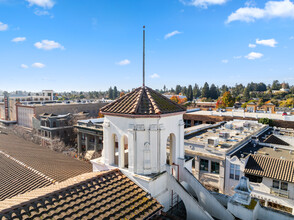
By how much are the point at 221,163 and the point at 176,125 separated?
16733 millimetres

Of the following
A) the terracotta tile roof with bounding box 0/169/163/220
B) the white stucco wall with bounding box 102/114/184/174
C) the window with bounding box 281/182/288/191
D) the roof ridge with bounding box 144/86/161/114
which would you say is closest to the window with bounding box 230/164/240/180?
the window with bounding box 281/182/288/191

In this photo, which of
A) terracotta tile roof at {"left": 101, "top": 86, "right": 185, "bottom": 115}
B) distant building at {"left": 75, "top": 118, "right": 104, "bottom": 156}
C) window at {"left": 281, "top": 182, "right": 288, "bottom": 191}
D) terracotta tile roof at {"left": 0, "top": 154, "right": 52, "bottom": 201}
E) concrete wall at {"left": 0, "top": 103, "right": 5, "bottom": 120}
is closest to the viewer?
terracotta tile roof at {"left": 101, "top": 86, "right": 185, "bottom": 115}

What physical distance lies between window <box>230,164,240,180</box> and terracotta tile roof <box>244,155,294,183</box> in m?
0.95

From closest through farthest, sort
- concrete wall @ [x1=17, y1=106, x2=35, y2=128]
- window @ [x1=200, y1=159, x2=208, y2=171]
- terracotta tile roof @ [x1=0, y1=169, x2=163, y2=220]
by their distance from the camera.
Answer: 1. terracotta tile roof @ [x1=0, y1=169, x2=163, y2=220]
2. window @ [x1=200, y1=159, x2=208, y2=171]
3. concrete wall @ [x1=17, y1=106, x2=35, y2=128]

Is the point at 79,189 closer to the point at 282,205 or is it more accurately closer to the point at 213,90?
the point at 282,205

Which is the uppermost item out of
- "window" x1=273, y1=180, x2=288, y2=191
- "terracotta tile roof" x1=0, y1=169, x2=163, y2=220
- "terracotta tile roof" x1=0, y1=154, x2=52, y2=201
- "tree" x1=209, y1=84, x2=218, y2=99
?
"tree" x1=209, y1=84, x2=218, y2=99

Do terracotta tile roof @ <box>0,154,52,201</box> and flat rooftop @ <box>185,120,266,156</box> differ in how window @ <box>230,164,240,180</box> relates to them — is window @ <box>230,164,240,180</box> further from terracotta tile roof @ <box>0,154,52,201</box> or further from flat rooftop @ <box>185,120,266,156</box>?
terracotta tile roof @ <box>0,154,52,201</box>

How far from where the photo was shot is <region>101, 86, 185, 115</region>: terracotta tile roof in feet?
26.6

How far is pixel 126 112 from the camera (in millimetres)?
8164

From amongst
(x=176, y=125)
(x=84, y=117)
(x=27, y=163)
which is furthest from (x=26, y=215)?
(x=84, y=117)

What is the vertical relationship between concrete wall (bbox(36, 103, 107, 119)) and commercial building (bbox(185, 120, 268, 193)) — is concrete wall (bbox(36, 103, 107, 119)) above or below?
above

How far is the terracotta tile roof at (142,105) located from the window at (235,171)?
16.5 m

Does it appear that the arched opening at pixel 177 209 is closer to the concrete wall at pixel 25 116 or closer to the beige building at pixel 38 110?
the beige building at pixel 38 110

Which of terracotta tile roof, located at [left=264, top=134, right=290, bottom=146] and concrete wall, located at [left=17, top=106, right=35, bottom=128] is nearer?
terracotta tile roof, located at [left=264, top=134, right=290, bottom=146]
